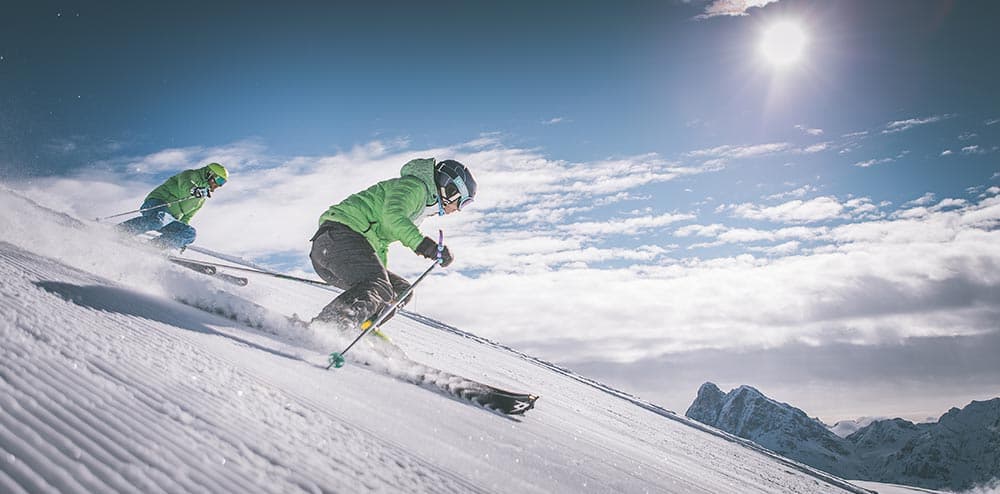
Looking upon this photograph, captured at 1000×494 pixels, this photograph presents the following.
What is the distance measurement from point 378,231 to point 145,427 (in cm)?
373

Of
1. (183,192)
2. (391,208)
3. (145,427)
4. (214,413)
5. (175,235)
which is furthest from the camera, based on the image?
(183,192)

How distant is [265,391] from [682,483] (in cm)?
319

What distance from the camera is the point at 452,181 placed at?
208 inches

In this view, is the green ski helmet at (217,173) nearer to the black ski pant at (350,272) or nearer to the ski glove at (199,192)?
the ski glove at (199,192)

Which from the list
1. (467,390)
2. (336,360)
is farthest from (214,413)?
(467,390)

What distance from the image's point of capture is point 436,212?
5.52 metres

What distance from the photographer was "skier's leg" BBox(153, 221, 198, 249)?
876 cm

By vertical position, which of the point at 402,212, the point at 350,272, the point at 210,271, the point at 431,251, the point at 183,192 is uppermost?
the point at 402,212

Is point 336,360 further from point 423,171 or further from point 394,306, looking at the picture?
point 423,171

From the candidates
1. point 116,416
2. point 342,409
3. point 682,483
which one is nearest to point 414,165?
point 342,409

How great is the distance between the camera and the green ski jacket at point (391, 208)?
485 centimetres

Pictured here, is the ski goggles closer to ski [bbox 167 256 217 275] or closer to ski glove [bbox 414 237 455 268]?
ski glove [bbox 414 237 455 268]

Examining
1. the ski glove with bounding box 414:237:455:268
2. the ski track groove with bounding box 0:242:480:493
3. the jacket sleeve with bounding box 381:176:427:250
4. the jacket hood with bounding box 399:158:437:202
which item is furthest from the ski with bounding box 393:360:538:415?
the jacket hood with bounding box 399:158:437:202

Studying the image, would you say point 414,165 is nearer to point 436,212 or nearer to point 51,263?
point 436,212
